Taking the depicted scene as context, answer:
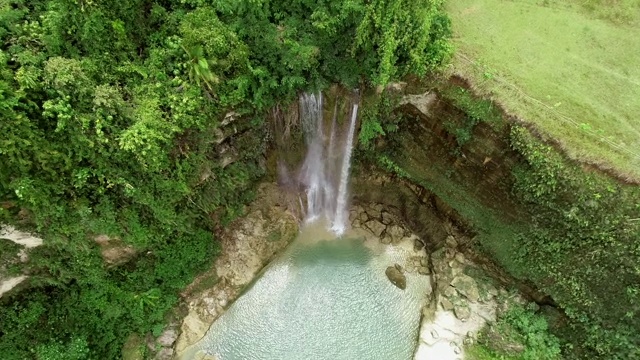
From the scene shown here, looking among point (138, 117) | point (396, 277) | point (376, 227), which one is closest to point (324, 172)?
point (376, 227)

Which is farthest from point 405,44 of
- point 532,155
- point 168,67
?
point 168,67

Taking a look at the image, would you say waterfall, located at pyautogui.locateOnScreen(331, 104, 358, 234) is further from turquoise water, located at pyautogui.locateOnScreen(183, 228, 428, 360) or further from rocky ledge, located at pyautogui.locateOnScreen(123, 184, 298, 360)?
rocky ledge, located at pyautogui.locateOnScreen(123, 184, 298, 360)

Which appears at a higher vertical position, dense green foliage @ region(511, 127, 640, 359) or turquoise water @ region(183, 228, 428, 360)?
dense green foliage @ region(511, 127, 640, 359)

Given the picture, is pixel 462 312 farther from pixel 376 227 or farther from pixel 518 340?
pixel 376 227

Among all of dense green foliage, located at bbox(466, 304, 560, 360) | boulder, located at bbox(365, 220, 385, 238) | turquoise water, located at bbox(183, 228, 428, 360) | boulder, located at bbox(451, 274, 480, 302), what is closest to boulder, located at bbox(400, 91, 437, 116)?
boulder, located at bbox(365, 220, 385, 238)

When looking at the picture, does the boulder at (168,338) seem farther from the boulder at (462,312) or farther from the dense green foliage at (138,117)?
the boulder at (462,312)

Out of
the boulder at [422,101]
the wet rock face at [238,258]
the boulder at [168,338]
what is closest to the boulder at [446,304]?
the wet rock face at [238,258]

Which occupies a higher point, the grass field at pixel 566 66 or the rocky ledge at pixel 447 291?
the grass field at pixel 566 66
